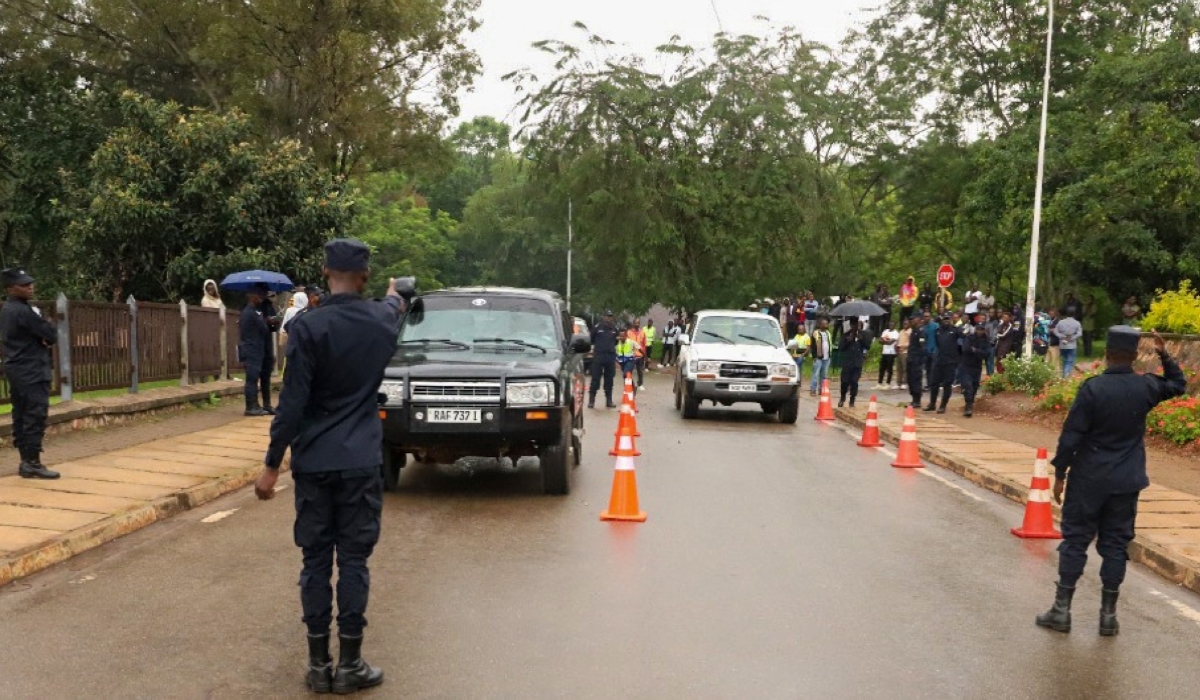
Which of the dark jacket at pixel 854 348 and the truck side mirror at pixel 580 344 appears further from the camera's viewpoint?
the dark jacket at pixel 854 348

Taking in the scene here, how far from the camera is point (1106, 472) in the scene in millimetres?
6465

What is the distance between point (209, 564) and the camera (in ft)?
24.6

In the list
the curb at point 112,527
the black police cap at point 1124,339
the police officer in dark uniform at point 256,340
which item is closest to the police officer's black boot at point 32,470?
the curb at point 112,527

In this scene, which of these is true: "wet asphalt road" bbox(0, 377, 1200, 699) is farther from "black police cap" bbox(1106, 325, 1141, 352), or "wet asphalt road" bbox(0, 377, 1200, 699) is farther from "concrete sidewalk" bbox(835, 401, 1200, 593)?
"black police cap" bbox(1106, 325, 1141, 352)

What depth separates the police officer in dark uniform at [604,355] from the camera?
69.9 ft

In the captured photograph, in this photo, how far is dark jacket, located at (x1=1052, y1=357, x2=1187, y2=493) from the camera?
647 centimetres

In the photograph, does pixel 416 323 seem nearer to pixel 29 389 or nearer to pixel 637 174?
pixel 29 389

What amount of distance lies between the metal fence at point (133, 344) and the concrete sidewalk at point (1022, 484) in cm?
1086

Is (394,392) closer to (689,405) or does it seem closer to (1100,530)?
(1100,530)

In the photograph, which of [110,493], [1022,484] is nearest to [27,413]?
[110,493]

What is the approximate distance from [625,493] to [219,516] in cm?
336

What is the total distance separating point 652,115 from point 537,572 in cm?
3308

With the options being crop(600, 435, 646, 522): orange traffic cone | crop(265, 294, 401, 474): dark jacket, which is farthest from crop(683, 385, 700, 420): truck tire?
crop(265, 294, 401, 474): dark jacket

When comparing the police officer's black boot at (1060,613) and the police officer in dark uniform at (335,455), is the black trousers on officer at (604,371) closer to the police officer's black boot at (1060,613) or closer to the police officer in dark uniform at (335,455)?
the police officer's black boot at (1060,613)
